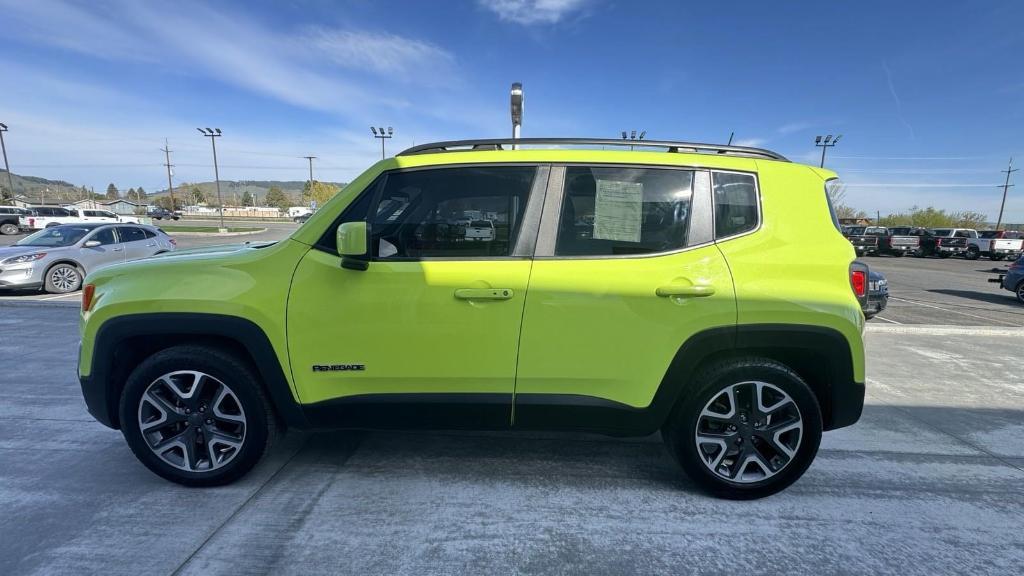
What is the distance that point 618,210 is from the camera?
8.61ft

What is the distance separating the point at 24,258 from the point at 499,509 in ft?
37.4

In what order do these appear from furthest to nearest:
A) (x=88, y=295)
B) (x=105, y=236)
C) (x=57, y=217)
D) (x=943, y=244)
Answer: (x=57, y=217) → (x=943, y=244) → (x=105, y=236) → (x=88, y=295)

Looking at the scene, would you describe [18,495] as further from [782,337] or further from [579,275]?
[782,337]

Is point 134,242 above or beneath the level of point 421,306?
beneath

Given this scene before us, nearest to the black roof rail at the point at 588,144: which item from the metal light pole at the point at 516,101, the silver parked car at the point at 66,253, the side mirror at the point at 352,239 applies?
the side mirror at the point at 352,239

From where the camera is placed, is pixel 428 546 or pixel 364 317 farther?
pixel 364 317

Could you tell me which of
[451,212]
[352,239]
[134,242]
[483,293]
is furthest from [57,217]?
[483,293]

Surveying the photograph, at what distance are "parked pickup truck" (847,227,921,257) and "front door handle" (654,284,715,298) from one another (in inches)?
1213

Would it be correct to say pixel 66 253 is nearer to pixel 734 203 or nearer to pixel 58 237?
pixel 58 237

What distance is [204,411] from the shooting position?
8.85 feet

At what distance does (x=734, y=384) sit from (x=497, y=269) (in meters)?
1.47

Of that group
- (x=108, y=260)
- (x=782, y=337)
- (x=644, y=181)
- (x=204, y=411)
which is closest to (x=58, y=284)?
(x=108, y=260)

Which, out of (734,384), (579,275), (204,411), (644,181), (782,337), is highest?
(644,181)

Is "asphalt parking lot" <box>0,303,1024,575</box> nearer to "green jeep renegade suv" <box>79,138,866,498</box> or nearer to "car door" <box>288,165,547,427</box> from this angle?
"green jeep renegade suv" <box>79,138,866,498</box>
